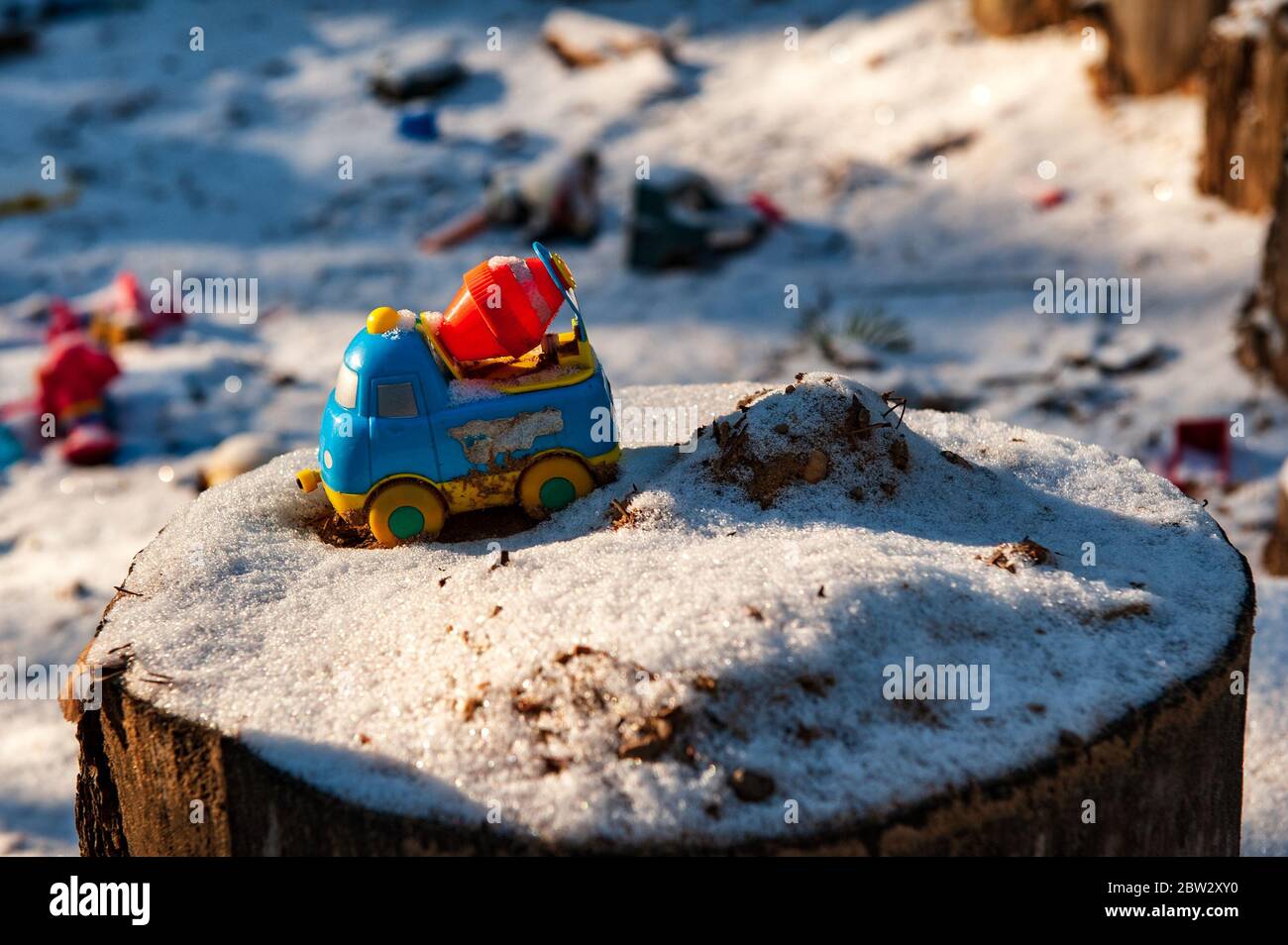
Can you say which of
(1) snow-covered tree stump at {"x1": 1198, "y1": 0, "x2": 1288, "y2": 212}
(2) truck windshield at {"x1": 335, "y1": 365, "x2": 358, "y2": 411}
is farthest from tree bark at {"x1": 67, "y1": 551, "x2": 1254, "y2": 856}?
(1) snow-covered tree stump at {"x1": 1198, "y1": 0, "x2": 1288, "y2": 212}

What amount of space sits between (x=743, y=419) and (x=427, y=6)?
877 centimetres

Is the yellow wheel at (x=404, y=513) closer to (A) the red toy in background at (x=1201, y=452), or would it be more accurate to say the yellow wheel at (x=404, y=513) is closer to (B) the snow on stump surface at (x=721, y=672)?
(B) the snow on stump surface at (x=721, y=672)

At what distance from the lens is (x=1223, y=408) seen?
5.89 metres

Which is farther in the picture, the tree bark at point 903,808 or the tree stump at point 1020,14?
the tree stump at point 1020,14

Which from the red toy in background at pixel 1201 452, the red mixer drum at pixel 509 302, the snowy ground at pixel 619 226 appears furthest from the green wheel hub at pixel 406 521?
the red toy in background at pixel 1201 452

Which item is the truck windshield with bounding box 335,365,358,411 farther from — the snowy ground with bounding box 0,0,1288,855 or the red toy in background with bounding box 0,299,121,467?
the red toy in background with bounding box 0,299,121,467

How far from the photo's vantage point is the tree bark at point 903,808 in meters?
2.06

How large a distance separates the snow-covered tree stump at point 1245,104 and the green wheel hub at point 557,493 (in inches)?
176

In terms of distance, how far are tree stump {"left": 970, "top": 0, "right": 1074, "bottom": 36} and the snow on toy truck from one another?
653cm

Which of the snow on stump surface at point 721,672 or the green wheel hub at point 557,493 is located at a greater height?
the green wheel hub at point 557,493

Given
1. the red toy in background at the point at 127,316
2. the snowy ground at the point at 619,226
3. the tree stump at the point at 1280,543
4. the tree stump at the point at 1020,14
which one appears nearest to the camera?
the tree stump at the point at 1280,543

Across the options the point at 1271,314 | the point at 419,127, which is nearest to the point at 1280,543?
the point at 1271,314
